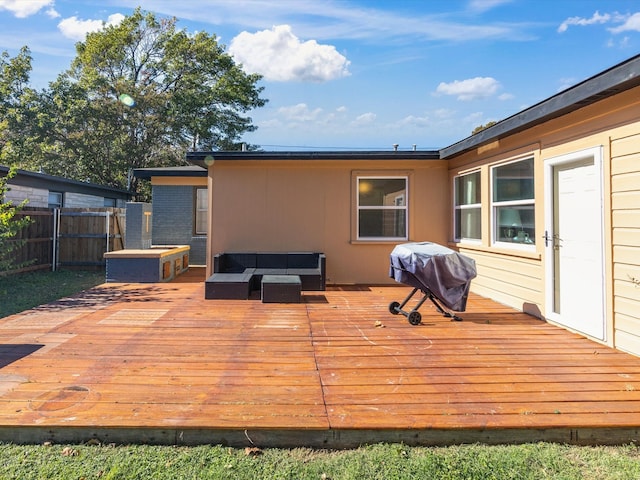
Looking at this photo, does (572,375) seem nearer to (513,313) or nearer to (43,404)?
(513,313)

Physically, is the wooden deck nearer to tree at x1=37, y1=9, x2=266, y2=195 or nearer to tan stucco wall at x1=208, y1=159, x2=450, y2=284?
tan stucco wall at x1=208, y1=159, x2=450, y2=284

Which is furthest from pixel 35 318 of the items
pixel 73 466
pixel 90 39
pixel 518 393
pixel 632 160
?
pixel 90 39

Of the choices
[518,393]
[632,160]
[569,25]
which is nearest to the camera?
[518,393]

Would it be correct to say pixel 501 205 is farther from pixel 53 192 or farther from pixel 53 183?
pixel 53 192

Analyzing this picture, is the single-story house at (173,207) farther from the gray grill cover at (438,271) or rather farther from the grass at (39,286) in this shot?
the gray grill cover at (438,271)

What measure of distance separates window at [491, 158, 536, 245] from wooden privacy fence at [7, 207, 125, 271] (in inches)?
380

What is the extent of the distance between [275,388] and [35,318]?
12.7ft

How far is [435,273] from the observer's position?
14.5 feet

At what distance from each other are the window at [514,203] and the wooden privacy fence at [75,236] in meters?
9.65

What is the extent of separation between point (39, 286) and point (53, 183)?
508 centimetres

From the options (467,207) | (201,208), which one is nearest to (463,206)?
(467,207)

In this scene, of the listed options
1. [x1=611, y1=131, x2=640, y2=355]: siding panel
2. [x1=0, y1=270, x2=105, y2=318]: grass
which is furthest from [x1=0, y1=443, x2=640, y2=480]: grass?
[x1=0, y1=270, x2=105, y2=318]: grass

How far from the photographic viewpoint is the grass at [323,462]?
1.85m

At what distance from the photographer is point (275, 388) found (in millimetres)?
2633
